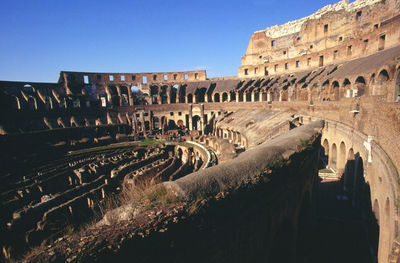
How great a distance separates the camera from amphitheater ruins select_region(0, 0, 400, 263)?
4.50 meters

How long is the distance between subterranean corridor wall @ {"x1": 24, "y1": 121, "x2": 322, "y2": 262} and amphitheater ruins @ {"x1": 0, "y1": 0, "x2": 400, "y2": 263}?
1.2 inches

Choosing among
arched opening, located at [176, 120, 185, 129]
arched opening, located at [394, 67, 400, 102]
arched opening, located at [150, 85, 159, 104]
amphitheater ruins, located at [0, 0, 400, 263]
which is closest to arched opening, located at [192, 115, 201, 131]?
amphitheater ruins, located at [0, 0, 400, 263]

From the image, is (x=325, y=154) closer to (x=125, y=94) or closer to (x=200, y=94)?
(x=200, y=94)

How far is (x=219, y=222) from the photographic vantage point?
15.6ft

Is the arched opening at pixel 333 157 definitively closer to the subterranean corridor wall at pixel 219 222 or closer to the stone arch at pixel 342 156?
the stone arch at pixel 342 156

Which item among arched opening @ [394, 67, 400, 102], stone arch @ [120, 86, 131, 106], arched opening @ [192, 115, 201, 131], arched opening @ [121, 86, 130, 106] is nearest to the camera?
arched opening @ [394, 67, 400, 102]

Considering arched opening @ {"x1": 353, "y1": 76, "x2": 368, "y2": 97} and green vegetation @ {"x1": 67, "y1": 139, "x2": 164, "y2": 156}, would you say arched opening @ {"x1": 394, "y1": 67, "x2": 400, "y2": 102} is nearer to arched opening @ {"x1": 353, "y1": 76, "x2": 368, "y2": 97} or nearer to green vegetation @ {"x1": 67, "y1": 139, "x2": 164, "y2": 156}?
arched opening @ {"x1": 353, "y1": 76, "x2": 368, "y2": 97}

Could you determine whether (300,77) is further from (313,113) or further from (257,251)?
(257,251)

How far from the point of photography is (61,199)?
40.7 ft

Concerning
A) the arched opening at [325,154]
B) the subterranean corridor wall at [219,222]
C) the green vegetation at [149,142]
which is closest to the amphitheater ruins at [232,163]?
the subterranean corridor wall at [219,222]

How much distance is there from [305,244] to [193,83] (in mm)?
35384

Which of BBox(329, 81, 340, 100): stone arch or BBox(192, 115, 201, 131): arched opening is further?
BBox(192, 115, 201, 131): arched opening

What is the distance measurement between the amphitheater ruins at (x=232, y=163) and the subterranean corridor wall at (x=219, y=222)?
3 centimetres

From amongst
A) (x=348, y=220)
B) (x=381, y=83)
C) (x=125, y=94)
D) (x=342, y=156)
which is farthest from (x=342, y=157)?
(x=125, y=94)
